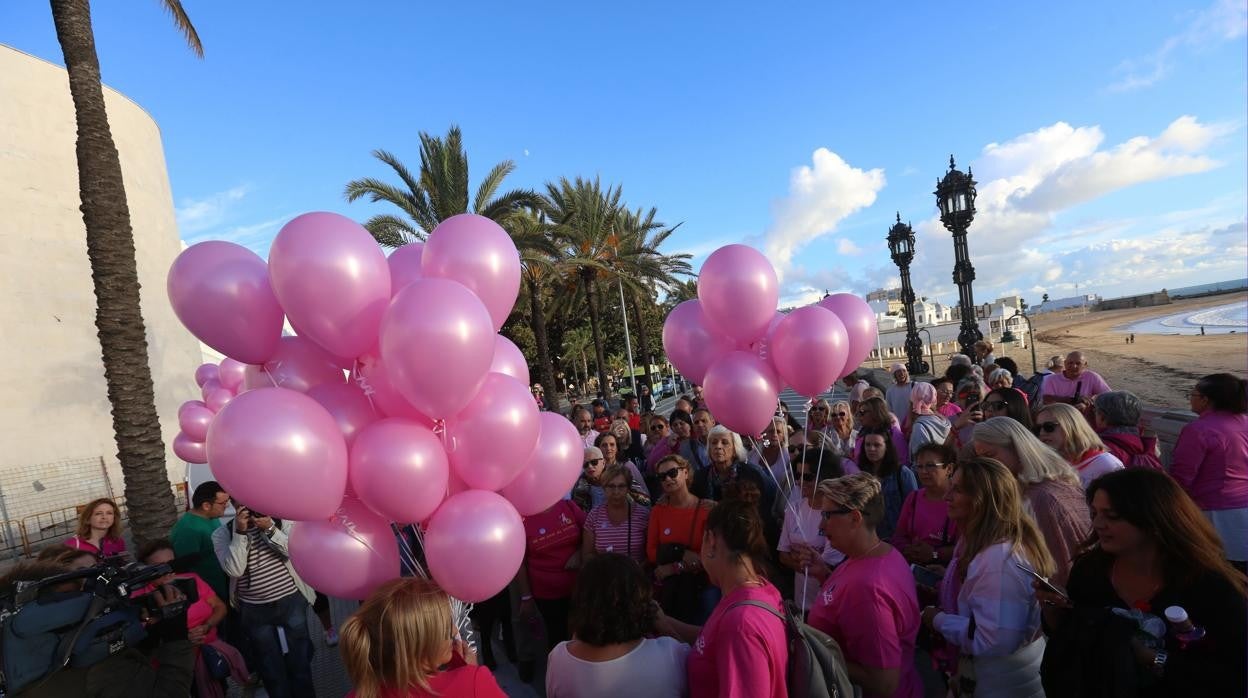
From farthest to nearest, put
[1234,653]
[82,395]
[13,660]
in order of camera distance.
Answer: [82,395] < [13,660] < [1234,653]

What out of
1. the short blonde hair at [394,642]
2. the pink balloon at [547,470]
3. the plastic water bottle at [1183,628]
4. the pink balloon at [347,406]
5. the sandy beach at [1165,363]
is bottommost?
the sandy beach at [1165,363]

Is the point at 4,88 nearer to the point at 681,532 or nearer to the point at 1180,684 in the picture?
the point at 681,532

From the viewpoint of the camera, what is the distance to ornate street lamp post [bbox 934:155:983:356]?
10.4 metres

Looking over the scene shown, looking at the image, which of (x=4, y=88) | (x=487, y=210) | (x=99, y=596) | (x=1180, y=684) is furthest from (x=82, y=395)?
(x=1180, y=684)

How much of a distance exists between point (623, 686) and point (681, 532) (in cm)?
164

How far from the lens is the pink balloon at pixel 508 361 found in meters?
3.03

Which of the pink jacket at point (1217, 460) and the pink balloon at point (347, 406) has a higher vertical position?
the pink balloon at point (347, 406)

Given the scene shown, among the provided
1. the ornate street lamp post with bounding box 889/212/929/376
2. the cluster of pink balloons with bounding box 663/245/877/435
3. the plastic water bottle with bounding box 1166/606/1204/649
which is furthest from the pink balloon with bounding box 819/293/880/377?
the ornate street lamp post with bounding box 889/212/929/376

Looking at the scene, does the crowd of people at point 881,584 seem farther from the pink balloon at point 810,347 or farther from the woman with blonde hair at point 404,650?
the pink balloon at point 810,347

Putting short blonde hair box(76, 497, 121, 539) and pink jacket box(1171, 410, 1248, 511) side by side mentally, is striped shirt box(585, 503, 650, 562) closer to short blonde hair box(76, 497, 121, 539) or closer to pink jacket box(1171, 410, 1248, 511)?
pink jacket box(1171, 410, 1248, 511)

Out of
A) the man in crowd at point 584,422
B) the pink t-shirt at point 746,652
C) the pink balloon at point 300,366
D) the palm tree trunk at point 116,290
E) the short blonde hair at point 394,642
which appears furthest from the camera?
the man in crowd at point 584,422

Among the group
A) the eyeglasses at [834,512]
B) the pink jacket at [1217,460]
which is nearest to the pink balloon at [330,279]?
the eyeglasses at [834,512]

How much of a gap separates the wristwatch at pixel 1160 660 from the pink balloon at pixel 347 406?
2.73m

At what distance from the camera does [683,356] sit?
4141mm
